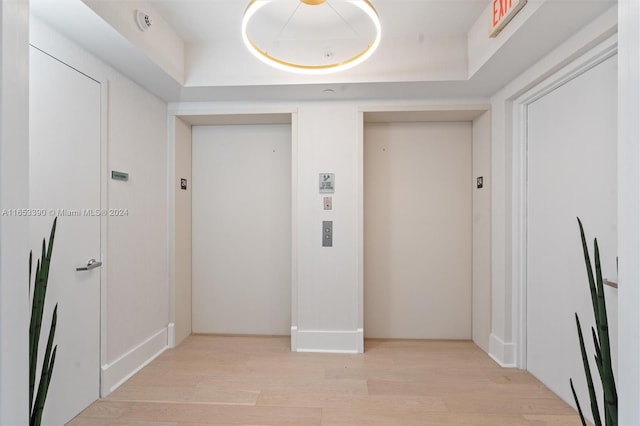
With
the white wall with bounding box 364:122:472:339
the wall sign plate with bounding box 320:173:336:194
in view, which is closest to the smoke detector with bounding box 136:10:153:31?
the wall sign plate with bounding box 320:173:336:194

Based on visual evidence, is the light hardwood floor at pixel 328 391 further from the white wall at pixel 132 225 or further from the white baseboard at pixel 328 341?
the white wall at pixel 132 225

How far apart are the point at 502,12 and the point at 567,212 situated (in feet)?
4.26

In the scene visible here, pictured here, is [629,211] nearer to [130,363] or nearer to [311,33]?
[311,33]

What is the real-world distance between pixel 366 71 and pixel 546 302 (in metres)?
2.16

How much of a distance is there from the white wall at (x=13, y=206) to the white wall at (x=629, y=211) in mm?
1739

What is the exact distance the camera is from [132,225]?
7.95 ft

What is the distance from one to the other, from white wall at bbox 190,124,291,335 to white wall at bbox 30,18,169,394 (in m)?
0.42

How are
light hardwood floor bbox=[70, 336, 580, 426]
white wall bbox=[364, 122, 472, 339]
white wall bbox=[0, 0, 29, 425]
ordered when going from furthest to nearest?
white wall bbox=[364, 122, 472, 339] → light hardwood floor bbox=[70, 336, 580, 426] → white wall bbox=[0, 0, 29, 425]

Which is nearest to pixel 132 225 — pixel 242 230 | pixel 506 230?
pixel 242 230

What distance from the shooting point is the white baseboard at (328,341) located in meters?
2.82

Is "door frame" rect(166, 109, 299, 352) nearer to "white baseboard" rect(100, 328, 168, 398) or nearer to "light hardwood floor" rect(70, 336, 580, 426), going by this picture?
"white baseboard" rect(100, 328, 168, 398)

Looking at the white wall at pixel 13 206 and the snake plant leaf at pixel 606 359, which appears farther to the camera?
the snake plant leaf at pixel 606 359

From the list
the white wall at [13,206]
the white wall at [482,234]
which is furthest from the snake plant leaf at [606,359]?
the white wall at [13,206]

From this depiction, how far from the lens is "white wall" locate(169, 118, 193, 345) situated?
2.93 m
